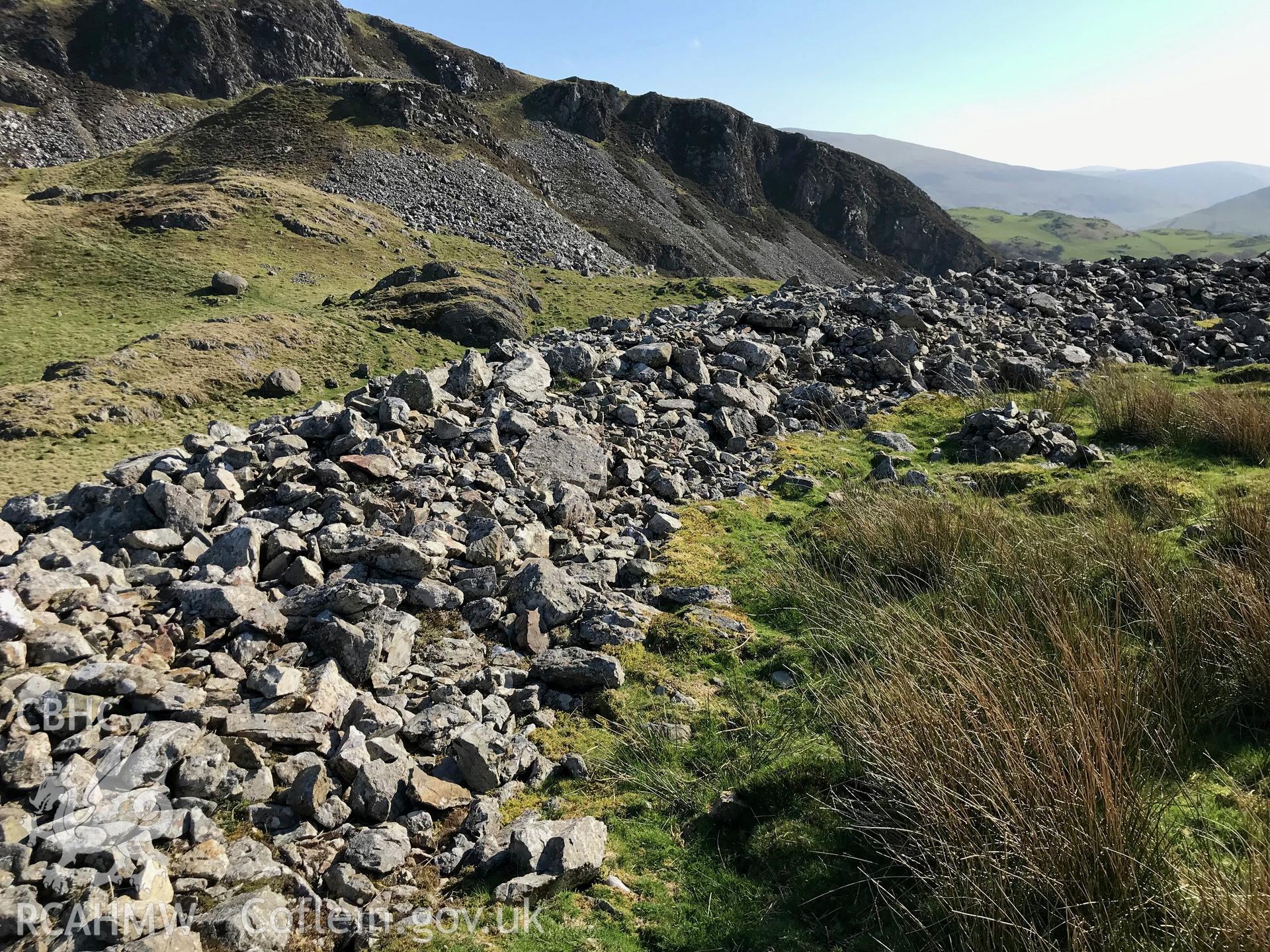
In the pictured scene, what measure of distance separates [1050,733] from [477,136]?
91583mm

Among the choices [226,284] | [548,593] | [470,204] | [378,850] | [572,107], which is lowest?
[378,850]

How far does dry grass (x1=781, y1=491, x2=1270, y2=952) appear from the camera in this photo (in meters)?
3.11

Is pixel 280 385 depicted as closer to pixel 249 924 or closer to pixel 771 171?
pixel 249 924

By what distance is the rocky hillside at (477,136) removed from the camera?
7344 centimetres

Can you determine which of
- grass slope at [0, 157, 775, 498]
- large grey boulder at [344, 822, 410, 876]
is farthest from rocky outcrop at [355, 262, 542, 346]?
large grey boulder at [344, 822, 410, 876]

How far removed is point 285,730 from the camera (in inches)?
203

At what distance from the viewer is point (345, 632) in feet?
20.2

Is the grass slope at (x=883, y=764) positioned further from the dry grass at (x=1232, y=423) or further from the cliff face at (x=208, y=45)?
the cliff face at (x=208, y=45)

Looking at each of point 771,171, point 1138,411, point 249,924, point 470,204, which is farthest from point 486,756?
point 771,171

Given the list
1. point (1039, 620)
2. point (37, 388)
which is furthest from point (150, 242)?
point (1039, 620)

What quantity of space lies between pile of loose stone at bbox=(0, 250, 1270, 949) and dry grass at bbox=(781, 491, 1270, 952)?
1.95 meters

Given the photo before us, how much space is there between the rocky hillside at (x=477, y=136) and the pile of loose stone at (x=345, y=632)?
188 feet

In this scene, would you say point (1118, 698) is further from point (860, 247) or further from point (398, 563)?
point (860, 247)

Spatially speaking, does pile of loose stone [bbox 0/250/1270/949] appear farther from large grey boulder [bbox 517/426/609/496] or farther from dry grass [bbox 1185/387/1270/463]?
dry grass [bbox 1185/387/1270/463]
